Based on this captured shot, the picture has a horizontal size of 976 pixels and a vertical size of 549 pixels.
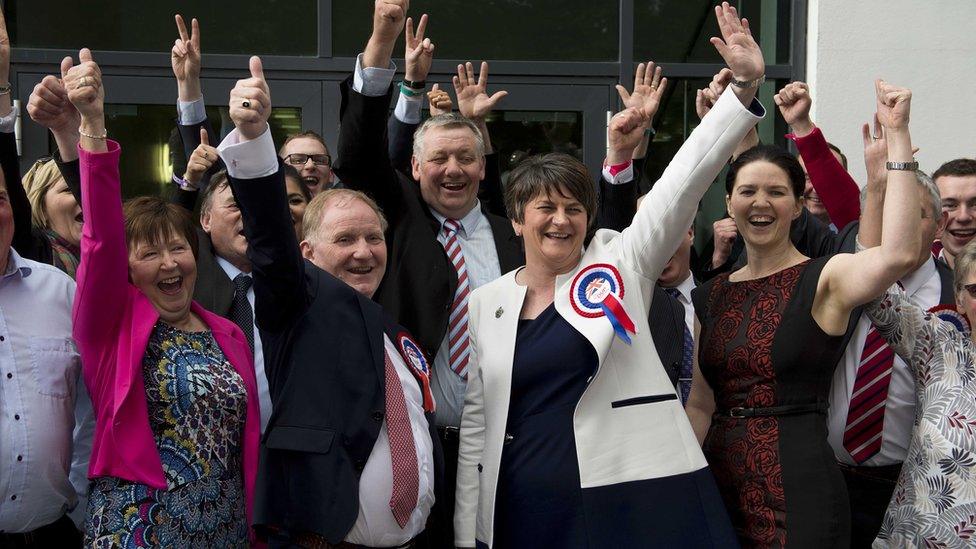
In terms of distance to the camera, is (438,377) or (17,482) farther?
(438,377)

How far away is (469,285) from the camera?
389 centimetres

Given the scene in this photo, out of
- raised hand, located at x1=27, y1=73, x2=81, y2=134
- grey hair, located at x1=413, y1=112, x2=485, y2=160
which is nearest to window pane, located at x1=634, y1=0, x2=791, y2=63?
grey hair, located at x1=413, y1=112, x2=485, y2=160

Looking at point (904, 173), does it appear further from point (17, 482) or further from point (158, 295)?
point (17, 482)

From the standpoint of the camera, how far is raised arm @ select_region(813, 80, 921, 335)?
2.89m

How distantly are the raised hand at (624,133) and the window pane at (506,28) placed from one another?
2.84 metres

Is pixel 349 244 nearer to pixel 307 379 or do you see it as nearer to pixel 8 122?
pixel 307 379

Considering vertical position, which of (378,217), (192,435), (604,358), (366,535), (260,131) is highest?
(260,131)

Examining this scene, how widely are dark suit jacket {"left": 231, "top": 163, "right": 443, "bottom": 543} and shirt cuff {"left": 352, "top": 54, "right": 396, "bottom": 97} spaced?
0.84 m

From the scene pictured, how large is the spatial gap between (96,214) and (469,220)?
5.09 ft

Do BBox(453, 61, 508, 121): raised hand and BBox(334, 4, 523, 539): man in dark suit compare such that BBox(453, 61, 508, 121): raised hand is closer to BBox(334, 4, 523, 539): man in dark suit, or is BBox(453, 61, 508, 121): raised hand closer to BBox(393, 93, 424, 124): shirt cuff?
BBox(393, 93, 424, 124): shirt cuff

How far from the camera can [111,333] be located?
2986 millimetres

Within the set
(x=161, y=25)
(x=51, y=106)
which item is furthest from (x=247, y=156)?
(x=161, y=25)

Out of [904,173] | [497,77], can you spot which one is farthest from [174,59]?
[904,173]

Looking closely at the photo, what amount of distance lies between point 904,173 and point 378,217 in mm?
1551
